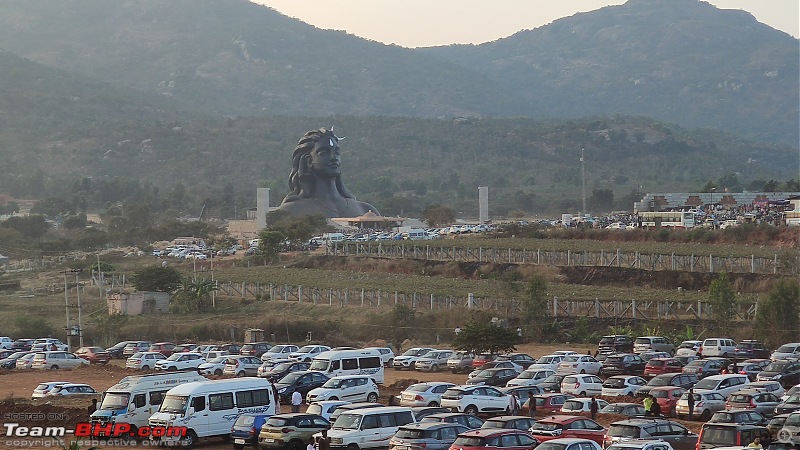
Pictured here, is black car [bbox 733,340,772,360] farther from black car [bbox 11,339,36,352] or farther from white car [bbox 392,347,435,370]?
black car [bbox 11,339,36,352]

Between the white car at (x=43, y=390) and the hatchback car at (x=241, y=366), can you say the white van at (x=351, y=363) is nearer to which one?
the hatchback car at (x=241, y=366)

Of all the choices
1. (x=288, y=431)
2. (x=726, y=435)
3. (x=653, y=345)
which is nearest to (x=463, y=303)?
(x=653, y=345)

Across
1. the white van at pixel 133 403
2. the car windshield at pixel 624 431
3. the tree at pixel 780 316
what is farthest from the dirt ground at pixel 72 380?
the tree at pixel 780 316

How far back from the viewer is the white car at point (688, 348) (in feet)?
151

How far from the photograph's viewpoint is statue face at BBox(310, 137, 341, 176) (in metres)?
119

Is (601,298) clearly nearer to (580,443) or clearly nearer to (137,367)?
(137,367)

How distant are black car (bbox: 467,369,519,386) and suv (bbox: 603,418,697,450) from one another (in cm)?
1202

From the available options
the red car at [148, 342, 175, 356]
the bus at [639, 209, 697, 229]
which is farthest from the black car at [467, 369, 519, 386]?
the bus at [639, 209, 697, 229]

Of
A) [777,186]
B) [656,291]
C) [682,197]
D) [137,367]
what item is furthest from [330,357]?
[777,186]

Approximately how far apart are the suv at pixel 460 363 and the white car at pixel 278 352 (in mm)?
5954

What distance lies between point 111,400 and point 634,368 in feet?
61.3

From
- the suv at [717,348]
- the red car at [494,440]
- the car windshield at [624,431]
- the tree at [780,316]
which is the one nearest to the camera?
the red car at [494,440]

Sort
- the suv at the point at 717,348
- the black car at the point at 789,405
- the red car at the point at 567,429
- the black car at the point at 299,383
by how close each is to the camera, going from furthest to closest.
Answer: the suv at the point at 717,348
the black car at the point at 299,383
the black car at the point at 789,405
the red car at the point at 567,429

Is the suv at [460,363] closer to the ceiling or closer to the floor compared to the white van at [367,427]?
closer to the floor
